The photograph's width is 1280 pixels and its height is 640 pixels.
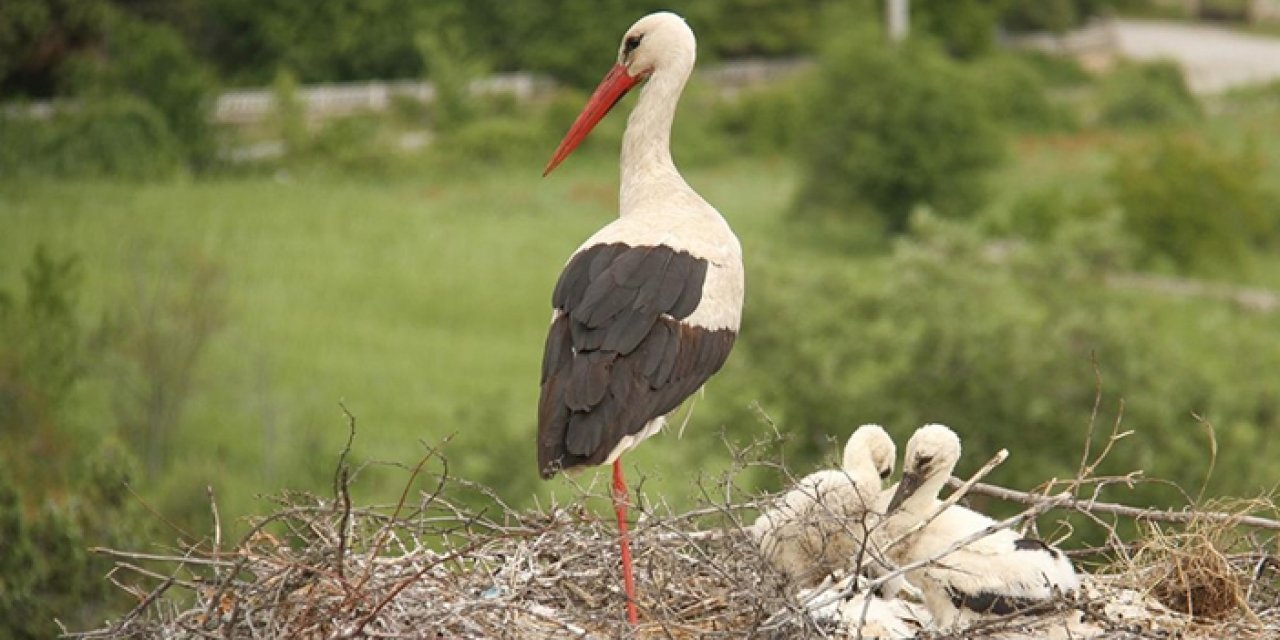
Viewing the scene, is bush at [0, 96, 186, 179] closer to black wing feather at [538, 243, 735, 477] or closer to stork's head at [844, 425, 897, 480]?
stork's head at [844, 425, 897, 480]

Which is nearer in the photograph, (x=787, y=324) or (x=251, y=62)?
(x=787, y=324)

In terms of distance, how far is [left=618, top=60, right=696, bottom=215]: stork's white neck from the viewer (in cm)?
705

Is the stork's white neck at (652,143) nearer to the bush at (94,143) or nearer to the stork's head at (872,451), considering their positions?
the stork's head at (872,451)

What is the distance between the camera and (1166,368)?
22.3 metres

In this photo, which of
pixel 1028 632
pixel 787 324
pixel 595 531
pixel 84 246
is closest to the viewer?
pixel 1028 632

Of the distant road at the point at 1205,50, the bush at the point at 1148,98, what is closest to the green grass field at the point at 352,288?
the bush at the point at 1148,98

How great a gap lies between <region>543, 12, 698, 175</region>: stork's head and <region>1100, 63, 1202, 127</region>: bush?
41.9 meters

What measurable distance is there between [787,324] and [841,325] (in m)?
0.66

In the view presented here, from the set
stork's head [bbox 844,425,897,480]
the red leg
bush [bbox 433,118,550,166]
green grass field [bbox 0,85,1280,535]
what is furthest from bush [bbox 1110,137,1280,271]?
the red leg

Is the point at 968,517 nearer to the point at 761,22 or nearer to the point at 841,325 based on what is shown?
the point at 841,325

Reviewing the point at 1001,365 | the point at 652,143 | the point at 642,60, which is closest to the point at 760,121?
the point at 1001,365

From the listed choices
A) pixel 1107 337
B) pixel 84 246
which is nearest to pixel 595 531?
pixel 1107 337

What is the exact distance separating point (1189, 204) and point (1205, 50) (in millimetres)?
19374

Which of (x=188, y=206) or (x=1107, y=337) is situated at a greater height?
(x=1107, y=337)
